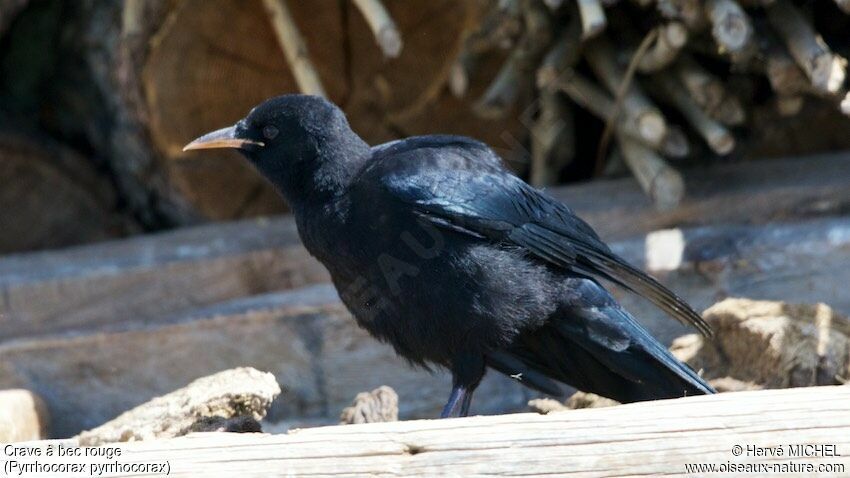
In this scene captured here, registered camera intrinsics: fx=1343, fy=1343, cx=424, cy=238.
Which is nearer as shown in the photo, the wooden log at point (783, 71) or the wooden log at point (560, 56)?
the wooden log at point (783, 71)

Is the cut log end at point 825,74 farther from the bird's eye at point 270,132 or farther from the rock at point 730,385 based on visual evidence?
the bird's eye at point 270,132

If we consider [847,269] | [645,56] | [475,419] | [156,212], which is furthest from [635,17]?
[475,419]

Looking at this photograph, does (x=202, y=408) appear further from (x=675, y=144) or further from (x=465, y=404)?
(x=675, y=144)

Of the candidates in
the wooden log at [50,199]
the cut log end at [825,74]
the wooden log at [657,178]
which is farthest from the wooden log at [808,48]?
the wooden log at [50,199]

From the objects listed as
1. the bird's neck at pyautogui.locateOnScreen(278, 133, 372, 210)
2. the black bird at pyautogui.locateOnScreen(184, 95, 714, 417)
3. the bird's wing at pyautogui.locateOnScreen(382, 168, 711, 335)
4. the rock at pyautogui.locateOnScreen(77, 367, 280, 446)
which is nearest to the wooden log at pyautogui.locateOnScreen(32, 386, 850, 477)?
the rock at pyautogui.locateOnScreen(77, 367, 280, 446)

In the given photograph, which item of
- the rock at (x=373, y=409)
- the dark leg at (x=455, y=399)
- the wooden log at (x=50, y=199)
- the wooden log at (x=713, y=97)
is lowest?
the wooden log at (x=50, y=199)

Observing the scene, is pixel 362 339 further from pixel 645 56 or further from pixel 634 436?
pixel 634 436

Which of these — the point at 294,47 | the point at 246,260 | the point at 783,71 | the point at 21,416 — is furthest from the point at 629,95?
the point at 21,416

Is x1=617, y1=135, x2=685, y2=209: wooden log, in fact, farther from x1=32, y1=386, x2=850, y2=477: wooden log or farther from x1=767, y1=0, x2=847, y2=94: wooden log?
x1=32, y1=386, x2=850, y2=477: wooden log
